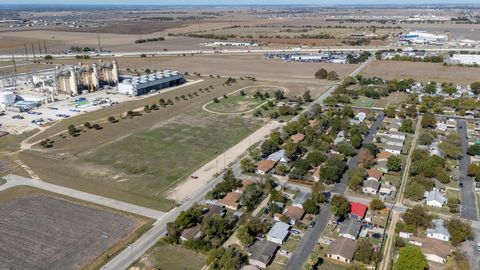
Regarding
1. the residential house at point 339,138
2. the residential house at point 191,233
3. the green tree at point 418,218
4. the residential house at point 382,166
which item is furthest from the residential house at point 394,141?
the residential house at point 191,233

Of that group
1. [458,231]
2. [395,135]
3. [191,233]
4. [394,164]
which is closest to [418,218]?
[458,231]

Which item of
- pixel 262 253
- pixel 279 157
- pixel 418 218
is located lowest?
pixel 262 253

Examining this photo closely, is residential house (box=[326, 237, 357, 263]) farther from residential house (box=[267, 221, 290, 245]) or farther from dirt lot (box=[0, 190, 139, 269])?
dirt lot (box=[0, 190, 139, 269])

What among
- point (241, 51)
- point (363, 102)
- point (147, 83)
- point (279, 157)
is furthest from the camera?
point (241, 51)

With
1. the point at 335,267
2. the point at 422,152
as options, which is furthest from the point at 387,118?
the point at 335,267

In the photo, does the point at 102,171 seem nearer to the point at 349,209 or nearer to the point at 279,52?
the point at 349,209

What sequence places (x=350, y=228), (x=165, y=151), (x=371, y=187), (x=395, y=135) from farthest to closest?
(x=395, y=135), (x=165, y=151), (x=371, y=187), (x=350, y=228)

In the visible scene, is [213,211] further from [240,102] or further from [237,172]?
[240,102]
